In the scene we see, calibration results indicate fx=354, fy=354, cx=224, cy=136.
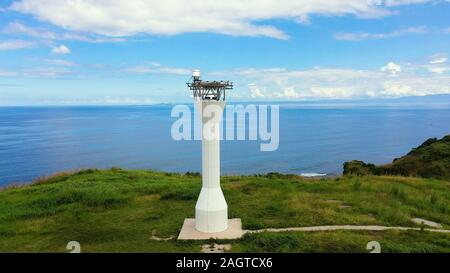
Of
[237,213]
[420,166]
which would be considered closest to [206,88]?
[237,213]

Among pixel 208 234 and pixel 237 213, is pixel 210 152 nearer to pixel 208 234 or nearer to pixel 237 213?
pixel 208 234

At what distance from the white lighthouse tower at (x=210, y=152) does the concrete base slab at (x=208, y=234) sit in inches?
6.5

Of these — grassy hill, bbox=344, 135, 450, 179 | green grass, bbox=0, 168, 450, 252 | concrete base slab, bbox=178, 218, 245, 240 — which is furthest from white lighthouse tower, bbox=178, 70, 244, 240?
grassy hill, bbox=344, 135, 450, 179

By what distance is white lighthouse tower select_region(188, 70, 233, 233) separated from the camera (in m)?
10.3

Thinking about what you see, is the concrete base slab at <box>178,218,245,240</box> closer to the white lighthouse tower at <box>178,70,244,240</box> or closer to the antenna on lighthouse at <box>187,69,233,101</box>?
the white lighthouse tower at <box>178,70,244,240</box>

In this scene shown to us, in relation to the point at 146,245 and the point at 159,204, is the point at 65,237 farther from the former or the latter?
the point at 159,204

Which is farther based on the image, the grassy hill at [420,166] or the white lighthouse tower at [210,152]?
the grassy hill at [420,166]

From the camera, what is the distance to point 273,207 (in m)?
13.4

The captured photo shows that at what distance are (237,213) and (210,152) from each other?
3.20 m

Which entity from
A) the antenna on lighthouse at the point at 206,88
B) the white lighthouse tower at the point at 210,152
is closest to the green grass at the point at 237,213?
the white lighthouse tower at the point at 210,152

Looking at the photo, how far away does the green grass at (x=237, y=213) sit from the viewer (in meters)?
9.79

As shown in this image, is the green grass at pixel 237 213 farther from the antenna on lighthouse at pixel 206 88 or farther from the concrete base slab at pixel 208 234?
the antenna on lighthouse at pixel 206 88

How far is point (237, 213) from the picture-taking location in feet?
41.7

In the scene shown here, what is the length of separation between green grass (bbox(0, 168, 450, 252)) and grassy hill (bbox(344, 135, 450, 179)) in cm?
702
